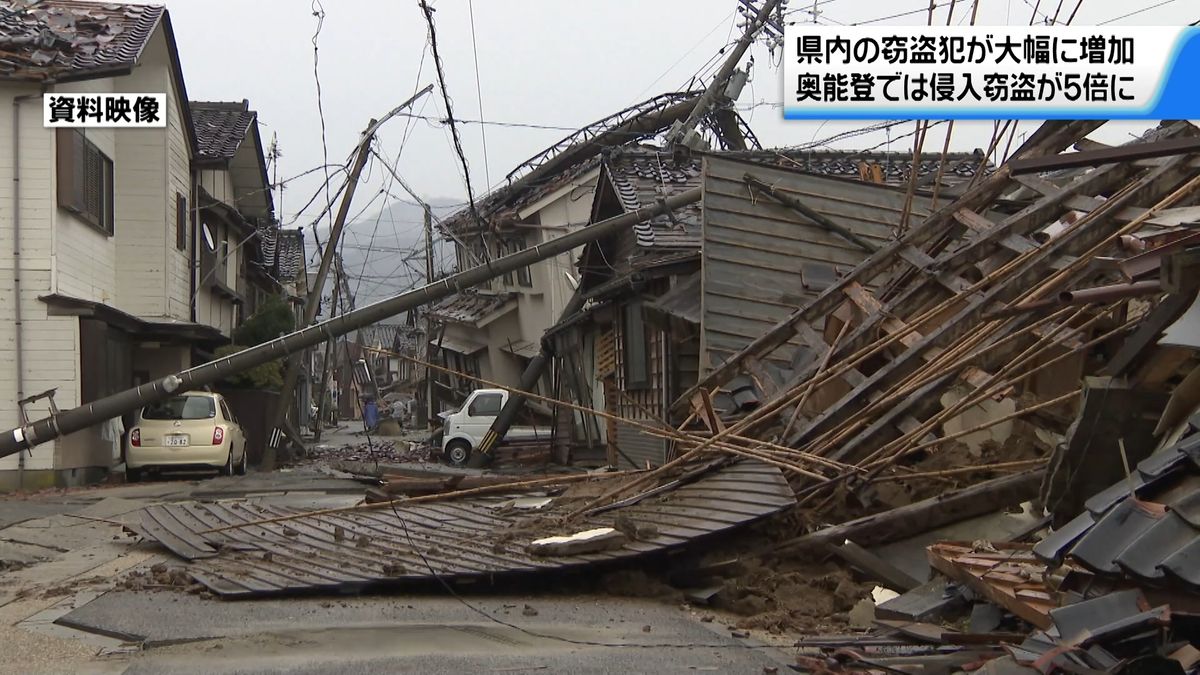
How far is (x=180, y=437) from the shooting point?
20.2 m

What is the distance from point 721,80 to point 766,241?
47.9 ft

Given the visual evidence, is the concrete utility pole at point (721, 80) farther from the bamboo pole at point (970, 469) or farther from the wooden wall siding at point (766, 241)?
the bamboo pole at point (970, 469)

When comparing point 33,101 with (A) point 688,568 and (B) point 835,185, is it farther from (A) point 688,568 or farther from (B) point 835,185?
(A) point 688,568

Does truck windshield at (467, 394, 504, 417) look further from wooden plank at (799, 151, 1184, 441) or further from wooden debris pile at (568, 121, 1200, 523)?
wooden plank at (799, 151, 1184, 441)

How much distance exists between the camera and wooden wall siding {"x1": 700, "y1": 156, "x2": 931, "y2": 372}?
13375 millimetres

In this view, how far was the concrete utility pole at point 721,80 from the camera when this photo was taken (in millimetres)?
25516

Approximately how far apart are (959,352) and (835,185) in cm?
653

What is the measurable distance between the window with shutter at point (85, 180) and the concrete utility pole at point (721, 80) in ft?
37.3

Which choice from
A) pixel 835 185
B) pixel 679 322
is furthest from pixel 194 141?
pixel 835 185

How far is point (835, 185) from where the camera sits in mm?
14586

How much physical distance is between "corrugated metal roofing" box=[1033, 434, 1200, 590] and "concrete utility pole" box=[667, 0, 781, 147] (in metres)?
20.9

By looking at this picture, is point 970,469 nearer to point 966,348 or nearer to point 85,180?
point 966,348

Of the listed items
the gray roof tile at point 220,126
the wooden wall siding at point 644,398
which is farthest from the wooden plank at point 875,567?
the gray roof tile at point 220,126

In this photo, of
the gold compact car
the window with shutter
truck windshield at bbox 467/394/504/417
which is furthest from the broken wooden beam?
truck windshield at bbox 467/394/504/417
